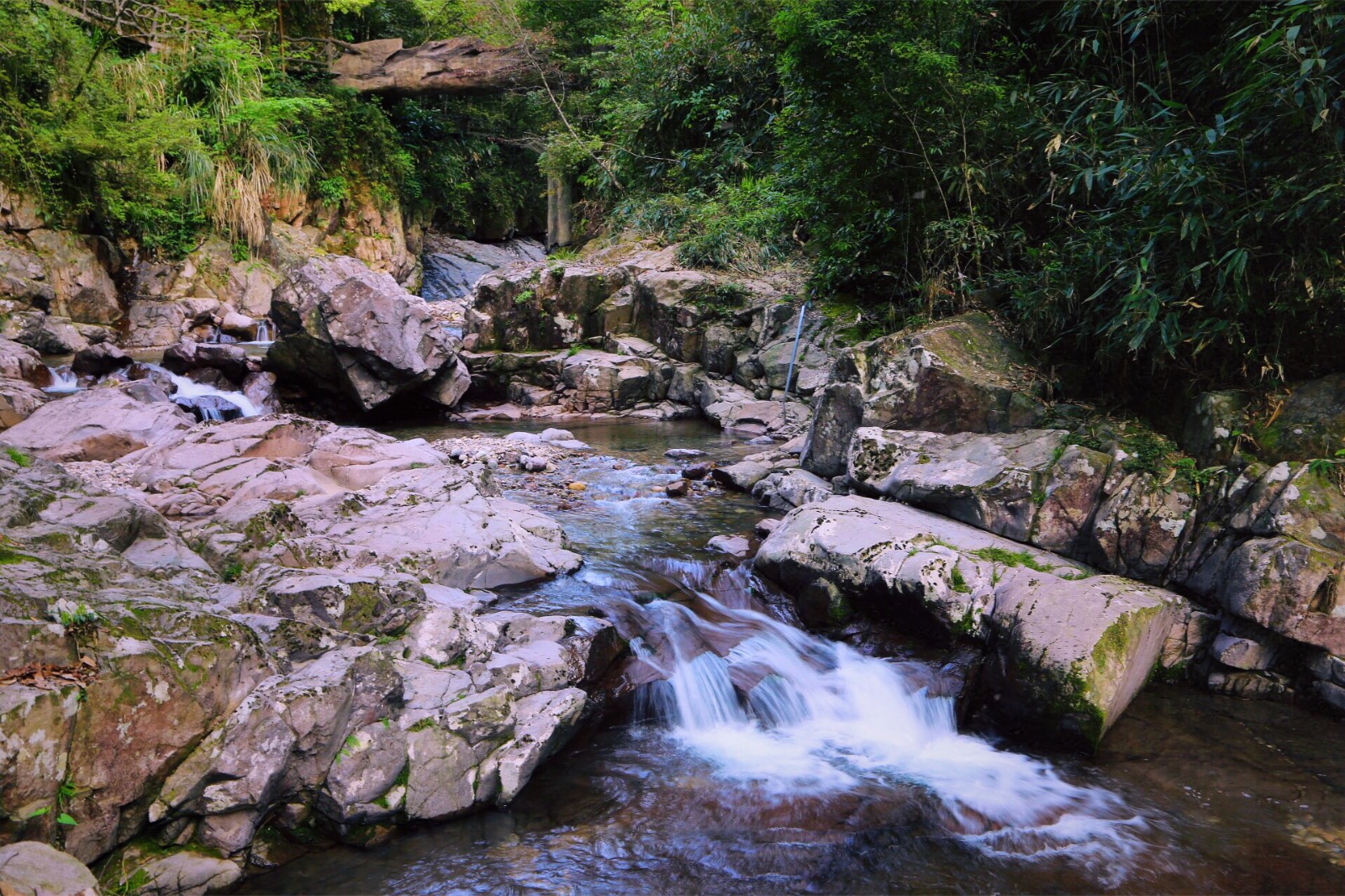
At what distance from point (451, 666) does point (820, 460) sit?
449 centimetres

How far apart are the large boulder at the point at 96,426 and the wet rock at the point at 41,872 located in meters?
5.63

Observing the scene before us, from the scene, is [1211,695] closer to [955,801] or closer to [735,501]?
[955,801]

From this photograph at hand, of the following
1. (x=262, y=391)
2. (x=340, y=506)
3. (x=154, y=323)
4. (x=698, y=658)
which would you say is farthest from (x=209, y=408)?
(x=698, y=658)

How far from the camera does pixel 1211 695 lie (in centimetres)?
459

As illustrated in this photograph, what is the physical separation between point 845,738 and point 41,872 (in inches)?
141

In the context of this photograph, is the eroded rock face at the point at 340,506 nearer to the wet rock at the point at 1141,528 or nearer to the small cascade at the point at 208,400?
the small cascade at the point at 208,400

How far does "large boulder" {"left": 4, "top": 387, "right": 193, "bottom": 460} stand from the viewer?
6969mm

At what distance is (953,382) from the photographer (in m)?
6.25

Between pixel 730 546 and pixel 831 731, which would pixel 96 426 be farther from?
pixel 831 731

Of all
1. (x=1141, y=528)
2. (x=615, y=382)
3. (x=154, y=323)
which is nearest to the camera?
(x=1141, y=528)

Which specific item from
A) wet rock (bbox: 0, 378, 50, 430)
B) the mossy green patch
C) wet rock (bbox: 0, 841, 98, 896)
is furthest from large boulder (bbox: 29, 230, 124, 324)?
the mossy green patch

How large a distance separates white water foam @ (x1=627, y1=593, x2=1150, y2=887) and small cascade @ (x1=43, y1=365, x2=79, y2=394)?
8.60 metres

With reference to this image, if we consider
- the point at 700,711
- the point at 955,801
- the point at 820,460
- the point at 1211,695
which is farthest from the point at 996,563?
the point at 820,460

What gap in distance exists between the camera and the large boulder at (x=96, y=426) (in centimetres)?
697
